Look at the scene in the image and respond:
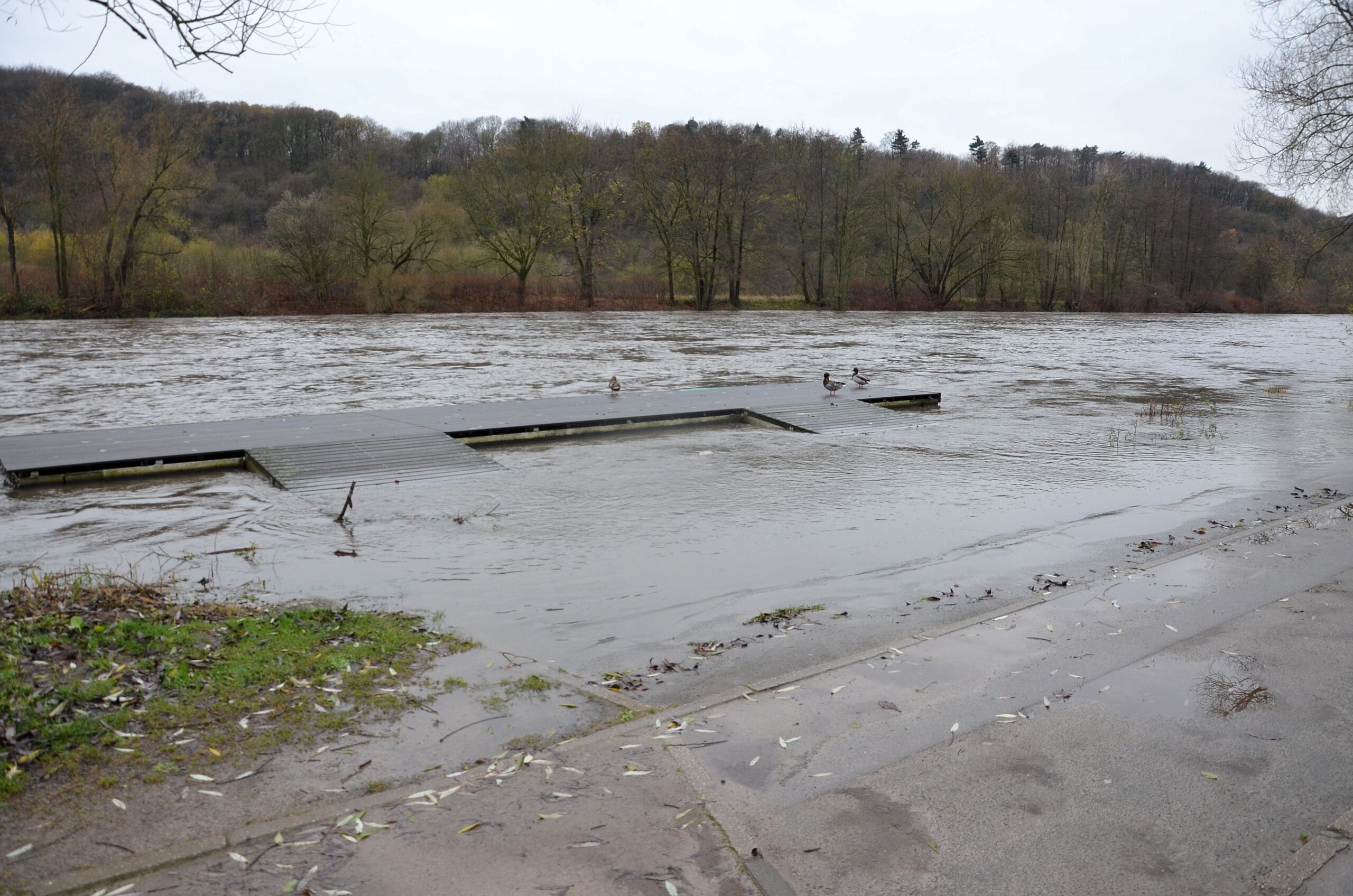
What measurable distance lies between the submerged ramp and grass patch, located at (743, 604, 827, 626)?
746 centimetres

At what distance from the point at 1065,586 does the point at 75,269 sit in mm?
40206

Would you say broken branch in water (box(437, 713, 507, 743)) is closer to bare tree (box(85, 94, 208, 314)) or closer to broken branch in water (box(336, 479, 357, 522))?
broken branch in water (box(336, 479, 357, 522))

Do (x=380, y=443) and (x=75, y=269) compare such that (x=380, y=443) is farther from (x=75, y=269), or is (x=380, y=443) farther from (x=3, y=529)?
(x=75, y=269)

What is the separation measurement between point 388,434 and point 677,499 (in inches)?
156

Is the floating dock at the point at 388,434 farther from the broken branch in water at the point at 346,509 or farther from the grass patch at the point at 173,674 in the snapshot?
the grass patch at the point at 173,674

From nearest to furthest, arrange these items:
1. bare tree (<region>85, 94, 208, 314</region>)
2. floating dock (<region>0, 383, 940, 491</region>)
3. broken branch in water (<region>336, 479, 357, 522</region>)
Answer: broken branch in water (<region>336, 479, 357, 522</region>), floating dock (<region>0, 383, 940, 491</region>), bare tree (<region>85, 94, 208, 314</region>)

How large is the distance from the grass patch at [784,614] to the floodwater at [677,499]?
0.13m

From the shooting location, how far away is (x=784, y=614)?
638 centimetres

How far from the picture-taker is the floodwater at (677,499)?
22.5 feet

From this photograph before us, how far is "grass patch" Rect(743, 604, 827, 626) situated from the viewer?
6.25 meters

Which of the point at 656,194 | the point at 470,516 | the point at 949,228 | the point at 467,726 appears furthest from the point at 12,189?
the point at 949,228

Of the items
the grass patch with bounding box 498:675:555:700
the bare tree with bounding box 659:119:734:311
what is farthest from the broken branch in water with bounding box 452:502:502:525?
the bare tree with bounding box 659:119:734:311

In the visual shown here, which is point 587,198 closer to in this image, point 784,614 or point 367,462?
point 367,462

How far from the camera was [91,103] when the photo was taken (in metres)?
41.4
